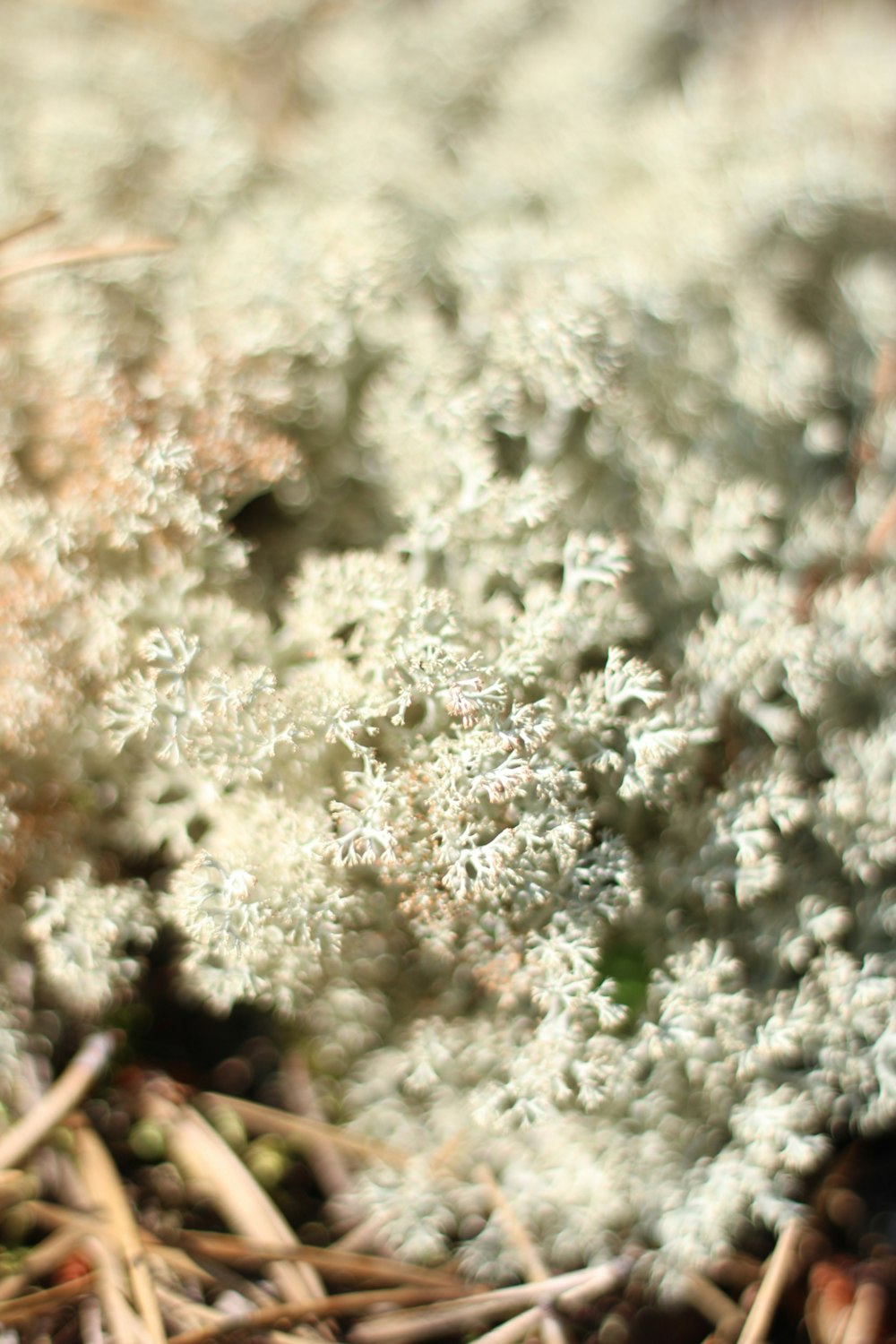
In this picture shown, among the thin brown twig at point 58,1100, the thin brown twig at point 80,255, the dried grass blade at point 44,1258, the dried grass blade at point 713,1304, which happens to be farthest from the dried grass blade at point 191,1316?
the thin brown twig at point 80,255

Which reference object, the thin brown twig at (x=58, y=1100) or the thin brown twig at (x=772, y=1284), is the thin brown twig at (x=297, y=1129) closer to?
the thin brown twig at (x=58, y=1100)

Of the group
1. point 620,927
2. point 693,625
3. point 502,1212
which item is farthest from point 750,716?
point 502,1212

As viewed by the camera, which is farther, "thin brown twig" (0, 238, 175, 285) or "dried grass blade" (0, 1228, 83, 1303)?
"thin brown twig" (0, 238, 175, 285)

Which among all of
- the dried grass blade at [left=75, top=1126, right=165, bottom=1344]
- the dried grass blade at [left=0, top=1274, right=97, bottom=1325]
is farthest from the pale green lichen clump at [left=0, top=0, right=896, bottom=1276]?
the dried grass blade at [left=0, top=1274, right=97, bottom=1325]

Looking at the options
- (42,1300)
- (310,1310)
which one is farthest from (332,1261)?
(42,1300)

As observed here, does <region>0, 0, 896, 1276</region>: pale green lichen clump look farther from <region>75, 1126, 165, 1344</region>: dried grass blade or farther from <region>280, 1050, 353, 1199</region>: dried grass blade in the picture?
A: <region>75, 1126, 165, 1344</region>: dried grass blade

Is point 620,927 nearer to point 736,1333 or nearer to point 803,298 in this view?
point 736,1333
